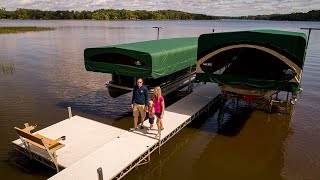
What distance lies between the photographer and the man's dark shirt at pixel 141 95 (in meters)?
10.2

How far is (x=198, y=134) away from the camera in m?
12.4

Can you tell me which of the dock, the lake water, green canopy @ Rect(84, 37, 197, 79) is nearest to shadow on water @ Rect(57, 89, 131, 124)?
the lake water

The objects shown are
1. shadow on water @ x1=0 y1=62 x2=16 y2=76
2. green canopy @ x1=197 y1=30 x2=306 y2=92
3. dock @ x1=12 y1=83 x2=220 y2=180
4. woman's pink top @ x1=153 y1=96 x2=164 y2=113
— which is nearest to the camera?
dock @ x1=12 y1=83 x2=220 y2=180

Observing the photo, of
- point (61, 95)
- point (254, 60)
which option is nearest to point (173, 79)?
point (254, 60)

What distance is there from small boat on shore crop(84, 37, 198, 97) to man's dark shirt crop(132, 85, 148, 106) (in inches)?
69.6

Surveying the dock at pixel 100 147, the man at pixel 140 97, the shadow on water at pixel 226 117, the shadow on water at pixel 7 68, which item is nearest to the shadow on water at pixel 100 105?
the dock at pixel 100 147

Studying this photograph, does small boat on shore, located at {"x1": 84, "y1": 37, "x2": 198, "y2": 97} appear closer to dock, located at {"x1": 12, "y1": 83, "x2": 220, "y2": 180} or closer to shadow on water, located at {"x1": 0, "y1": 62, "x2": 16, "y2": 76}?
dock, located at {"x1": 12, "y1": 83, "x2": 220, "y2": 180}

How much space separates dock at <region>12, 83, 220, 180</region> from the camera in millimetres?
7909

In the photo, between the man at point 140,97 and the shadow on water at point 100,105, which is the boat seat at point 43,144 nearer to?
the man at point 140,97

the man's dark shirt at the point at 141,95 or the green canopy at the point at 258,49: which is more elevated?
the green canopy at the point at 258,49

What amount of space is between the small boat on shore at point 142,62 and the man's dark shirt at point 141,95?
5.80ft

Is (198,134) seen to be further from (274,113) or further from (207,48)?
(274,113)

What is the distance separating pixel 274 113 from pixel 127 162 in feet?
34.6

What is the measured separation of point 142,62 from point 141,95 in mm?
2588
